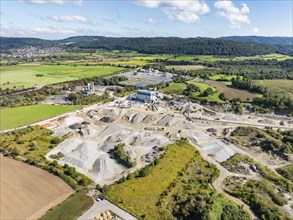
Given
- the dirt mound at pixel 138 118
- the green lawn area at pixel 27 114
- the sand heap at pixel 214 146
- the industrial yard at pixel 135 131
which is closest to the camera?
the industrial yard at pixel 135 131

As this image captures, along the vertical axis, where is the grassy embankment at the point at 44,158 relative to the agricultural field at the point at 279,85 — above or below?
below

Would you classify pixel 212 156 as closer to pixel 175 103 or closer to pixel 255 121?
pixel 255 121

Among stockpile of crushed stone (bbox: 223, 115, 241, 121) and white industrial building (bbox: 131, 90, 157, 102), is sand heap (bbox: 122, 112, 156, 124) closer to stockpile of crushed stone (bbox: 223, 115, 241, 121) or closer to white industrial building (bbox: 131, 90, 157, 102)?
white industrial building (bbox: 131, 90, 157, 102)

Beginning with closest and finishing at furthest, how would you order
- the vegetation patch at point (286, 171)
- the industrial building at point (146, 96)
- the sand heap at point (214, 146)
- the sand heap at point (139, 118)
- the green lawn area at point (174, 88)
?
1. the vegetation patch at point (286, 171)
2. the sand heap at point (214, 146)
3. the sand heap at point (139, 118)
4. the industrial building at point (146, 96)
5. the green lawn area at point (174, 88)

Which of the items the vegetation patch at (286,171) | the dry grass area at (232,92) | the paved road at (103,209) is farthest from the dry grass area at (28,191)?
the dry grass area at (232,92)

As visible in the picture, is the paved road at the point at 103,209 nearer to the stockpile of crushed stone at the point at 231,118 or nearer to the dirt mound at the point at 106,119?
the dirt mound at the point at 106,119
